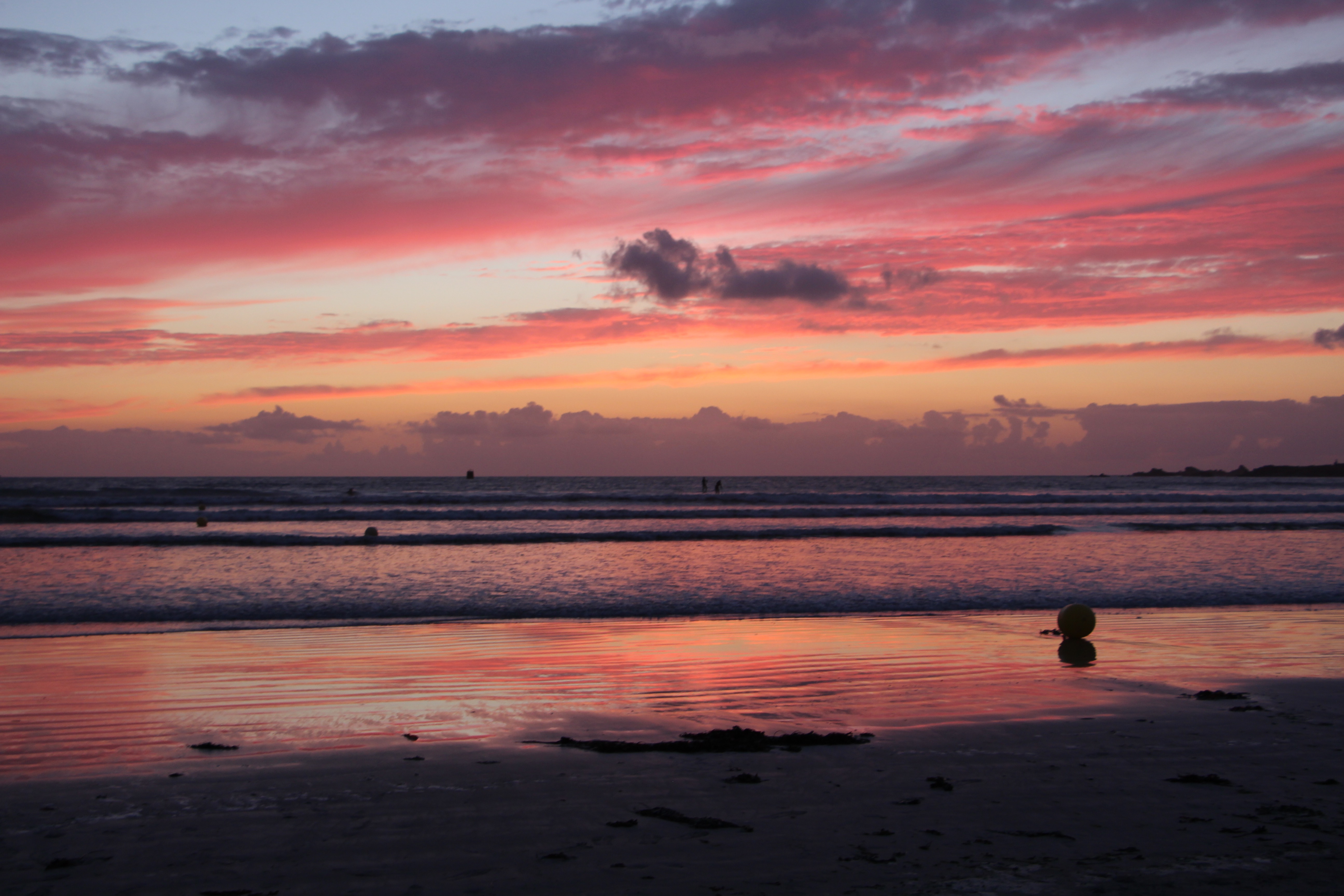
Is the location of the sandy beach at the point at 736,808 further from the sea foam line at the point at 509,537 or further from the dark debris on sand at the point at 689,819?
the sea foam line at the point at 509,537

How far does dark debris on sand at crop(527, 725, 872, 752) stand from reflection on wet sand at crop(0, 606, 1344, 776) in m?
0.23

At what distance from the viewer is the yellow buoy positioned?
37.5 feet

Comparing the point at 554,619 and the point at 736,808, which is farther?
the point at 554,619

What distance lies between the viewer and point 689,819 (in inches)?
199

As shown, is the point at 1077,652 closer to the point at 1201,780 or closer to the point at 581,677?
the point at 1201,780

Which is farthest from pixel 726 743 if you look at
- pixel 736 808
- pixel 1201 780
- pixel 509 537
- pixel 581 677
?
pixel 509 537

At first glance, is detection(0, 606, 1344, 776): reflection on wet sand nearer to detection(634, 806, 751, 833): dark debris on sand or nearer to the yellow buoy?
the yellow buoy

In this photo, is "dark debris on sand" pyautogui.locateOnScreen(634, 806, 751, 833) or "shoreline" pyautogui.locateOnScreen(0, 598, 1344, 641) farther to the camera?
"shoreline" pyautogui.locateOnScreen(0, 598, 1344, 641)

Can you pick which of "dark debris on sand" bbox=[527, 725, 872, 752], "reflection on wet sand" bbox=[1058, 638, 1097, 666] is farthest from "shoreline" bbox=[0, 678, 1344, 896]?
"reflection on wet sand" bbox=[1058, 638, 1097, 666]

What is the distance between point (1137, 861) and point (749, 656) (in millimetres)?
6167

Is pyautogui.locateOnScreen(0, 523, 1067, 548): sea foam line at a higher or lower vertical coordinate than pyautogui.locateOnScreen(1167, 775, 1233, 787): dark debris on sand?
lower

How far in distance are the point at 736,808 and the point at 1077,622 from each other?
26.3 ft

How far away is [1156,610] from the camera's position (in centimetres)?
1466

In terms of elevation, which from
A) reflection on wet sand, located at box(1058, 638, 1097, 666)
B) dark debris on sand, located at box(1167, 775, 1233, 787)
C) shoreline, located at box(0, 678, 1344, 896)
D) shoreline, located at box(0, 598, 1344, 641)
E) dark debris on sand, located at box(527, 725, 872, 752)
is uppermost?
shoreline, located at box(0, 678, 1344, 896)
